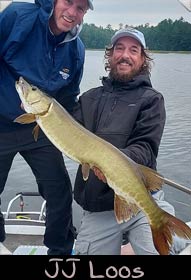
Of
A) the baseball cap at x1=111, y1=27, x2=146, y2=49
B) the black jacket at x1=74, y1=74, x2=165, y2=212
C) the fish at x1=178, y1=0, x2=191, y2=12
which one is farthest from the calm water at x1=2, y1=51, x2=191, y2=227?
the fish at x1=178, y1=0, x2=191, y2=12

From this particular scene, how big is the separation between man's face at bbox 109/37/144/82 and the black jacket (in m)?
0.07

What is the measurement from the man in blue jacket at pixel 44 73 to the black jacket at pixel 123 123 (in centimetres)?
24

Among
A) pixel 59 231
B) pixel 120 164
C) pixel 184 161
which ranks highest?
pixel 120 164

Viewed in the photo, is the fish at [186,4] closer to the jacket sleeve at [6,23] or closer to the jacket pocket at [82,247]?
the jacket sleeve at [6,23]

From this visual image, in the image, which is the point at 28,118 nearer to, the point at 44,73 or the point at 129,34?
the point at 44,73

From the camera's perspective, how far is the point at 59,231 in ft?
12.5

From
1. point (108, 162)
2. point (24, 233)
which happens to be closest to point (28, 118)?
point (108, 162)

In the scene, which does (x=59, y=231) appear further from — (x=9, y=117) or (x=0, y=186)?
(x=9, y=117)

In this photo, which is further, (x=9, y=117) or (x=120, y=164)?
(x=9, y=117)

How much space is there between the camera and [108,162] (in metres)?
2.69

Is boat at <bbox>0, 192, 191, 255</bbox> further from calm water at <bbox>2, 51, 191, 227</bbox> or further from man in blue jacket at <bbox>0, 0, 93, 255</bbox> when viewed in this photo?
calm water at <bbox>2, 51, 191, 227</bbox>

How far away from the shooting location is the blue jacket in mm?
3264
